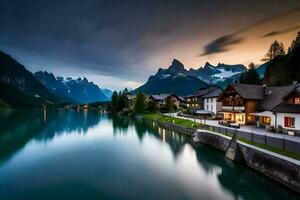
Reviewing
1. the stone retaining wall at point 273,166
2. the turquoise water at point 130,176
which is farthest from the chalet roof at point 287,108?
the turquoise water at point 130,176

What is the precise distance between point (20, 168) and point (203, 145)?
2829 cm

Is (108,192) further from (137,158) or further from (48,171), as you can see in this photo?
(137,158)

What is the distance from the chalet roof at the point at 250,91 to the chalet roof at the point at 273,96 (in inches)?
46.5

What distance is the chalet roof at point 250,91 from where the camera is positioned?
138 feet

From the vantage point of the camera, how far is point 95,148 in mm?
37781

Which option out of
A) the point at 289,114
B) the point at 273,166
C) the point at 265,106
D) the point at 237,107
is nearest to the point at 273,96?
the point at 265,106

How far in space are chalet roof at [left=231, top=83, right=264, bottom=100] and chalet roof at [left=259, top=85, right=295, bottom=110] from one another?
118 centimetres

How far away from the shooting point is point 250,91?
1719 inches

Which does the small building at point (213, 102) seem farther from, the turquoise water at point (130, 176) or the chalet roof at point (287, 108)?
the turquoise water at point (130, 176)

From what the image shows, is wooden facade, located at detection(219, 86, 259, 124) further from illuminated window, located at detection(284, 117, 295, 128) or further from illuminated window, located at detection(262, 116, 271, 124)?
illuminated window, located at detection(284, 117, 295, 128)

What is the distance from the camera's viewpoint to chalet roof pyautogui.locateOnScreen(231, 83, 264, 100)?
138 feet

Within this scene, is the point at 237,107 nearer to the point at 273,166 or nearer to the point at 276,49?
the point at 273,166

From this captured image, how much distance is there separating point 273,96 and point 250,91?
4.66 meters

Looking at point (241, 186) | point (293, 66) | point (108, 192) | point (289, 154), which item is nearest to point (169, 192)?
point (108, 192)
